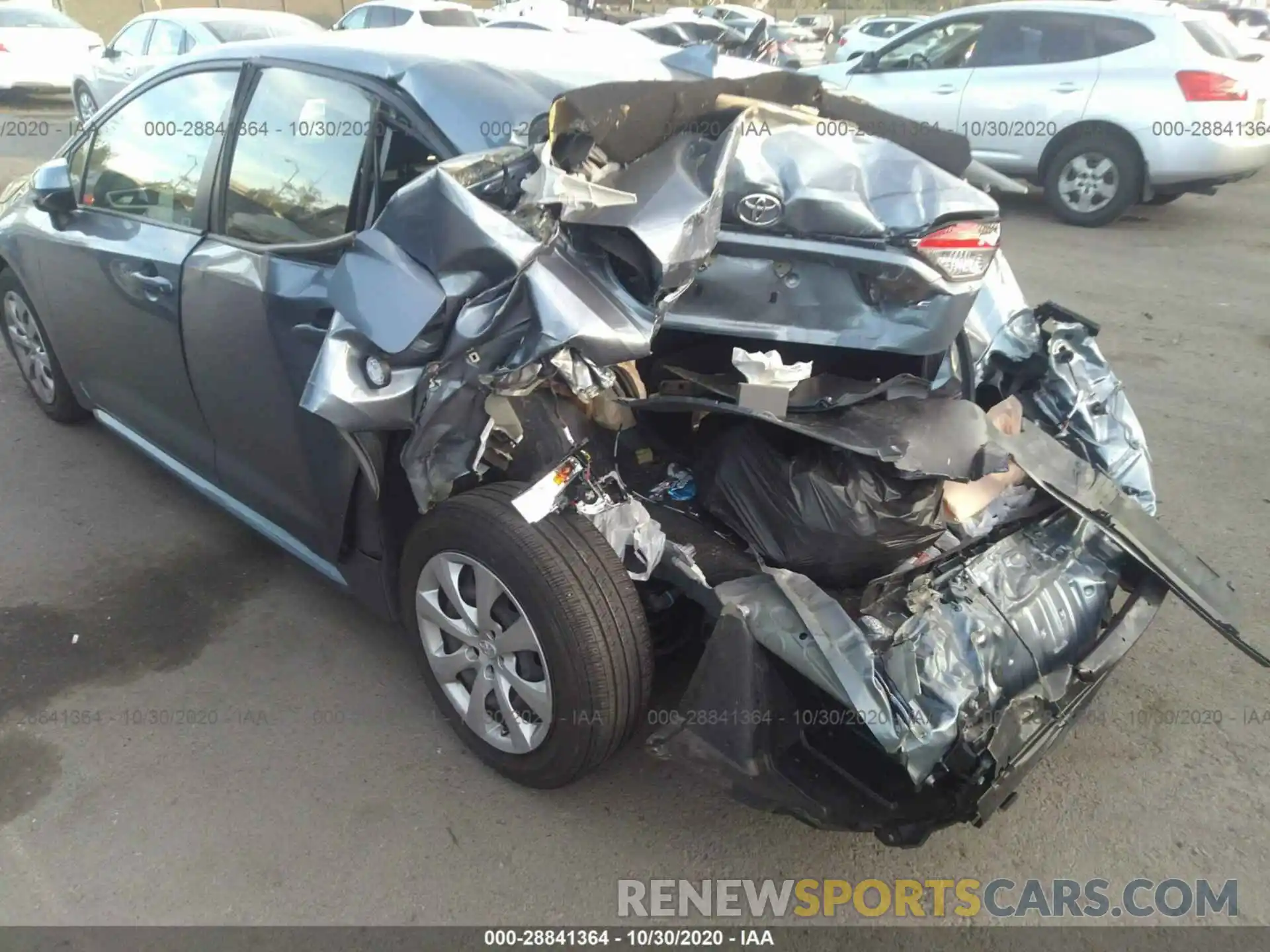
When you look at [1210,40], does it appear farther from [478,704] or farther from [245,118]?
[478,704]

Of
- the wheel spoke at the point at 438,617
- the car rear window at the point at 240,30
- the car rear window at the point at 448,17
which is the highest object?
the car rear window at the point at 448,17

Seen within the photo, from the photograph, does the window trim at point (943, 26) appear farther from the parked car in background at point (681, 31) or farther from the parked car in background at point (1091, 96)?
the parked car in background at point (681, 31)

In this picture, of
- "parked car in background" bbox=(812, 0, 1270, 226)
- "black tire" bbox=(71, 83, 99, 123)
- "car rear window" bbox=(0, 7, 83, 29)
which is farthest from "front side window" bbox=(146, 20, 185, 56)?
"parked car in background" bbox=(812, 0, 1270, 226)

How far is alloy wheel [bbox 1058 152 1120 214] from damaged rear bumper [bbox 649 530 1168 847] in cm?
765

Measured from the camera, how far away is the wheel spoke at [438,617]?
2504 millimetres

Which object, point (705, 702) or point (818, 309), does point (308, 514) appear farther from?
point (818, 309)

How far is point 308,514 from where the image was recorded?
2959 mm

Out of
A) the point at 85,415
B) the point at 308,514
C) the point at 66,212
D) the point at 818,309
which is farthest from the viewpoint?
the point at 85,415

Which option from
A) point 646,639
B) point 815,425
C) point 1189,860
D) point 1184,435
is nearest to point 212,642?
point 646,639

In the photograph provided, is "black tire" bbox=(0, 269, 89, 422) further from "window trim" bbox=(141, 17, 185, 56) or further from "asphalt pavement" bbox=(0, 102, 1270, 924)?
"window trim" bbox=(141, 17, 185, 56)

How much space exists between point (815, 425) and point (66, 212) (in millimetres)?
3112

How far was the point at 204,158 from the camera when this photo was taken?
317 cm

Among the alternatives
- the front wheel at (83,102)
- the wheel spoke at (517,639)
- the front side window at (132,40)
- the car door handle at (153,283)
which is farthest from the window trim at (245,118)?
the front wheel at (83,102)

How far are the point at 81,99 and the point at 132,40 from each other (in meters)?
1.60
